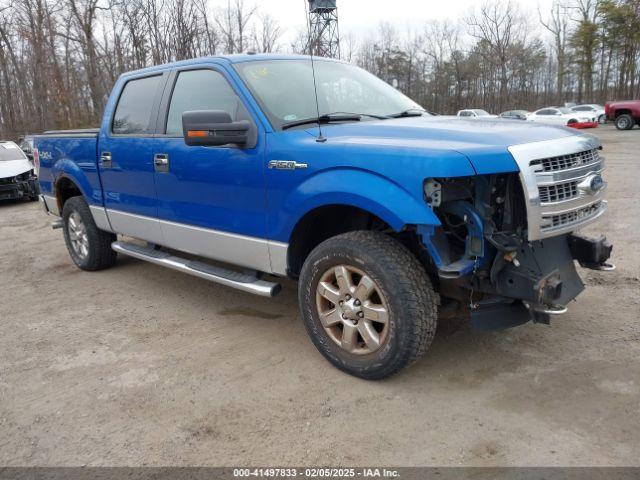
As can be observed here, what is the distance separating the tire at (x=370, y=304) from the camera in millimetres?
2908

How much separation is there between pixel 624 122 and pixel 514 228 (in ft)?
90.3

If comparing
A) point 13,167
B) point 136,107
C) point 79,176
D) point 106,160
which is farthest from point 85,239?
point 13,167

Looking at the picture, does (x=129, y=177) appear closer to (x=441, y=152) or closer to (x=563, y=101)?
(x=441, y=152)

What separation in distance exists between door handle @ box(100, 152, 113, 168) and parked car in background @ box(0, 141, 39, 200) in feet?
26.1

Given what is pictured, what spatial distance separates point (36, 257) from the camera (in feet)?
22.8

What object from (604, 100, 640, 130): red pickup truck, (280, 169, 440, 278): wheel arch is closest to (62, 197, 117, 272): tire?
(280, 169, 440, 278): wheel arch

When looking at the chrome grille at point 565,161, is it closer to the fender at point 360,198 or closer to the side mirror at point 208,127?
the fender at point 360,198

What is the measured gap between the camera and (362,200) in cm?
294

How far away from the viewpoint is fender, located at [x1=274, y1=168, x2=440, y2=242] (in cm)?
274

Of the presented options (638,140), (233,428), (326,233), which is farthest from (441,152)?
(638,140)

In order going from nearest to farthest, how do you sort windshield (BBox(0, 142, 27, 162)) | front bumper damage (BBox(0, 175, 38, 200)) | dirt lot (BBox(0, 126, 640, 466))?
dirt lot (BBox(0, 126, 640, 466)), front bumper damage (BBox(0, 175, 38, 200)), windshield (BBox(0, 142, 27, 162))

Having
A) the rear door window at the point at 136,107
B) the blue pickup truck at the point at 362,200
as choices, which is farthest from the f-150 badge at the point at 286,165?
the rear door window at the point at 136,107

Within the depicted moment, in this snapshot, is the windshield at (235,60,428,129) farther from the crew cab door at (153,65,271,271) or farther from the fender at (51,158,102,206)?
the fender at (51,158,102,206)

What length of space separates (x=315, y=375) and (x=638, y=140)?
20.8 metres
